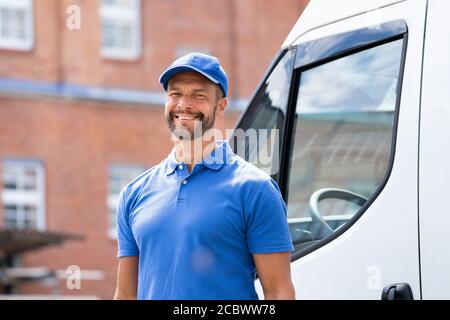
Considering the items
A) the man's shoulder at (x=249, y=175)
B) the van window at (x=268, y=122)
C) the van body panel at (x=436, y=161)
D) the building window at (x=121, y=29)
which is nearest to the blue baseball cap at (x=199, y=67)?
the man's shoulder at (x=249, y=175)

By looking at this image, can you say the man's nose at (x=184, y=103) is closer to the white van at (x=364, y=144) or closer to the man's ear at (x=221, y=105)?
the man's ear at (x=221, y=105)

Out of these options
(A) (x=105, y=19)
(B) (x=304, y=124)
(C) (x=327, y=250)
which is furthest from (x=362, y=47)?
(A) (x=105, y=19)

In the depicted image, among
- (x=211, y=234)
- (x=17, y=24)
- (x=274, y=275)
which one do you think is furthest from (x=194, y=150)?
(x=17, y=24)

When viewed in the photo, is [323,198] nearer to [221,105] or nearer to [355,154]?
[355,154]

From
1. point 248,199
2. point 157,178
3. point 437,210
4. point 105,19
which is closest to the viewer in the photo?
point 248,199

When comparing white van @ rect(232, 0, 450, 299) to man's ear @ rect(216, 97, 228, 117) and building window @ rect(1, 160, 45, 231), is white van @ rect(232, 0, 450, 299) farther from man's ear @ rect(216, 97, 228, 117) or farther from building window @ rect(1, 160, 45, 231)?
building window @ rect(1, 160, 45, 231)

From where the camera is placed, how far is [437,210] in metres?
3.74

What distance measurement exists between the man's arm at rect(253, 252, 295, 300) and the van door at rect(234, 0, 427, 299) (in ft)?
2.37

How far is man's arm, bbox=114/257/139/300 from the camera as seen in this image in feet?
11.4

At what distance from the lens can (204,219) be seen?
321cm

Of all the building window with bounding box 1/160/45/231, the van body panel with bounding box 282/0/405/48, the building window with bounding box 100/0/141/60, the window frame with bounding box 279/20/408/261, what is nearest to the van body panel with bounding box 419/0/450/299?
the window frame with bounding box 279/20/408/261

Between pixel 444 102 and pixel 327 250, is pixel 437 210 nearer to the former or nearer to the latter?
pixel 444 102
